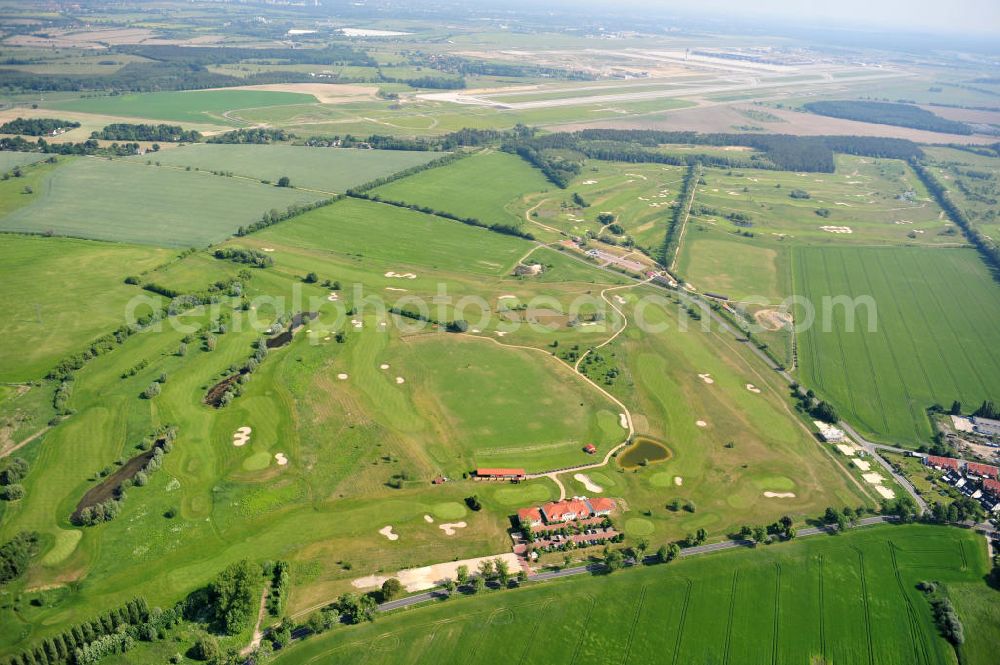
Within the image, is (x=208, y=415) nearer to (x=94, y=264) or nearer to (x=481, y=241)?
(x=94, y=264)

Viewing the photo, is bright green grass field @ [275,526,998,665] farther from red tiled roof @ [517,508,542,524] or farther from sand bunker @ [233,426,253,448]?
sand bunker @ [233,426,253,448]

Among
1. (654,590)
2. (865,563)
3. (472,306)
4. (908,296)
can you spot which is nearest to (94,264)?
(472,306)

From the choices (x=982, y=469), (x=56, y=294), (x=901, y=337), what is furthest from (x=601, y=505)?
(x=56, y=294)

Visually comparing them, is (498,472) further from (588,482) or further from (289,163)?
(289,163)

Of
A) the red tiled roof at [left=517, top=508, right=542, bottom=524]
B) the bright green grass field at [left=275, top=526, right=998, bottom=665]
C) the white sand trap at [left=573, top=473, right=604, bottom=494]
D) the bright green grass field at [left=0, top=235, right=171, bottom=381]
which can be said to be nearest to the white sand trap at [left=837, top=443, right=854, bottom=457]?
the bright green grass field at [left=275, top=526, right=998, bottom=665]

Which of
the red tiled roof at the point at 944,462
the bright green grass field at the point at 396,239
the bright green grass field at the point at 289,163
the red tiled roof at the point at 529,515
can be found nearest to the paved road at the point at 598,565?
the red tiled roof at the point at 529,515

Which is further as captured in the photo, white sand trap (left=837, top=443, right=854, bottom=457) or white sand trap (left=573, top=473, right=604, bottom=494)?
white sand trap (left=837, top=443, right=854, bottom=457)

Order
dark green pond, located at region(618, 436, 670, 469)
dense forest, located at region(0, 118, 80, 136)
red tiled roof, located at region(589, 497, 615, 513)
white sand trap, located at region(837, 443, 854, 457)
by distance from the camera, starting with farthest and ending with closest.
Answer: dense forest, located at region(0, 118, 80, 136) < white sand trap, located at region(837, 443, 854, 457) < dark green pond, located at region(618, 436, 670, 469) < red tiled roof, located at region(589, 497, 615, 513)

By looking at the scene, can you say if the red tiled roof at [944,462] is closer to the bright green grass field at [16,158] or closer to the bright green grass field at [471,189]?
the bright green grass field at [471,189]
